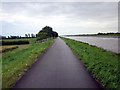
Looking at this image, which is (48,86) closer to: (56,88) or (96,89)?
(56,88)

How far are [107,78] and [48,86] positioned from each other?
281 cm

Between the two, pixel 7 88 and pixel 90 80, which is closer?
pixel 7 88

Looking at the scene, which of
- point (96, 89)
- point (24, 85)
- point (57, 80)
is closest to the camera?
point (96, 89)

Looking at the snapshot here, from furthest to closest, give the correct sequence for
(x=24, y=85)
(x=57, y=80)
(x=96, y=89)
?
(x=57, y=80)
(x=24, y=85)
(x=96, y=89)

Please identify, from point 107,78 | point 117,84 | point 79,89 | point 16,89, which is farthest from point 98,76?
point 16,89

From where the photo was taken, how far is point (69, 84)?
8.82m

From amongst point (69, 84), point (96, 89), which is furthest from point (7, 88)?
point (96, 89)

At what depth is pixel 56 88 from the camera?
807cm

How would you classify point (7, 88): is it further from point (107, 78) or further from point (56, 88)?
point (107, 78)

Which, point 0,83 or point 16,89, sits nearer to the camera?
point 16,89

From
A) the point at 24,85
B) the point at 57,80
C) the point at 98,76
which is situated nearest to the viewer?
the point at 24,85

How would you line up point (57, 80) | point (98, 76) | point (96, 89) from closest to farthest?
point (96, 89) → point (57, 80) → point (98, 76)

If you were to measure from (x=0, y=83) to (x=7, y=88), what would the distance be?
1239mm

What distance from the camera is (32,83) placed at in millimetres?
8984
